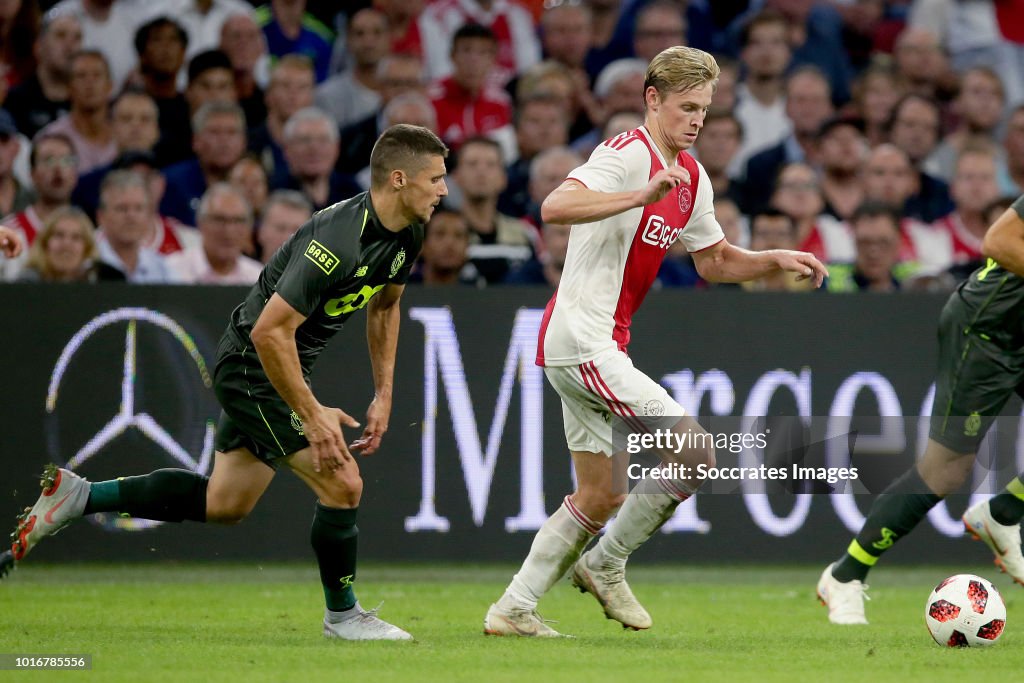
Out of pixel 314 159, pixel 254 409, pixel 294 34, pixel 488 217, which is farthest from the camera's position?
pixel 294 34

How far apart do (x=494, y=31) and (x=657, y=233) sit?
7807mm

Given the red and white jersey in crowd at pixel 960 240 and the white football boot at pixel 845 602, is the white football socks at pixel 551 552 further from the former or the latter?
the red and white jersey in crowd at pixel 960 240

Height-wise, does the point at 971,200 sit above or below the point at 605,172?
below

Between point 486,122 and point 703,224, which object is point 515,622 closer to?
point 703,224

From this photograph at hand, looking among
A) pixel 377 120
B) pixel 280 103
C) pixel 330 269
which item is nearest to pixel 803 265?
pixel 330 269

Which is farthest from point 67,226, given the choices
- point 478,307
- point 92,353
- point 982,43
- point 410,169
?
point 982,43

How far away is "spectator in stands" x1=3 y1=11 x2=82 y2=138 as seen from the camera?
41.6 feet

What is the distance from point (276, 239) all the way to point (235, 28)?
110 inches

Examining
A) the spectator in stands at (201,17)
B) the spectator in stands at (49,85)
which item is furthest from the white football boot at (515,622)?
the spectator in stands at (201,17)

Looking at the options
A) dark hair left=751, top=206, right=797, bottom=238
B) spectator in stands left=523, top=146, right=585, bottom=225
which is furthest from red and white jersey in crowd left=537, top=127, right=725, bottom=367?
spectator in stands left=523, top=146, right=585, bottom=225

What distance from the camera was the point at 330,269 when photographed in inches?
252

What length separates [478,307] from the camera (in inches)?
413

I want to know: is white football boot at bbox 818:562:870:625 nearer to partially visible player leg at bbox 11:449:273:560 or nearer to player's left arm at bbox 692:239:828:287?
player's left arm at bbox 692:239:828:287

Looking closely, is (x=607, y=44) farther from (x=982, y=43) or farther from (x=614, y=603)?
→ (x=614, y=603)
